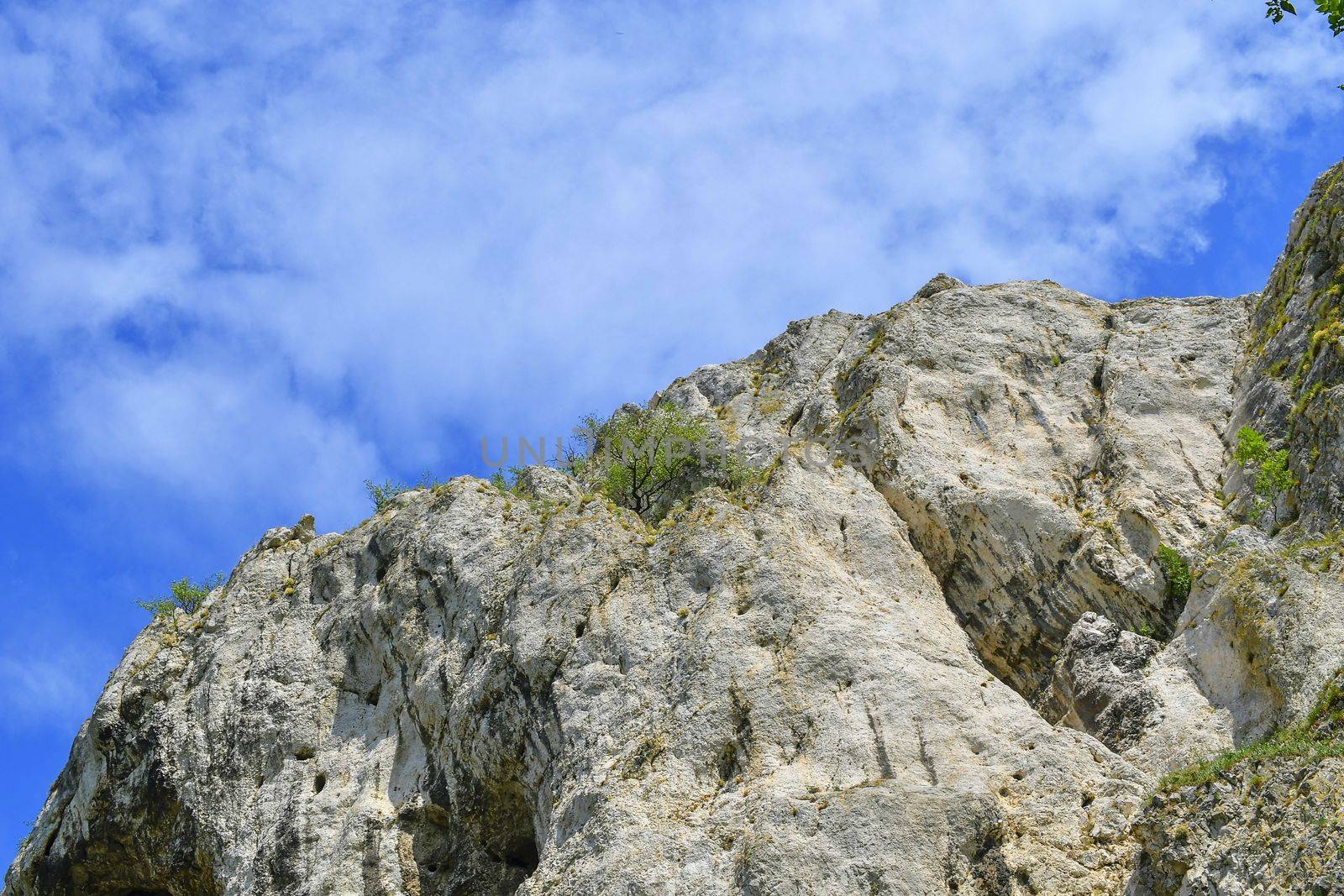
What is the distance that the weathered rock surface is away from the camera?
2170 centimetres

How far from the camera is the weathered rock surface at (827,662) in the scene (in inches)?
854

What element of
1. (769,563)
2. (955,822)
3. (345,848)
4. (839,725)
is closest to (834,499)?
(769,563)

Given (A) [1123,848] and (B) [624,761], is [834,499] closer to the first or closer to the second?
(B) [624,761]

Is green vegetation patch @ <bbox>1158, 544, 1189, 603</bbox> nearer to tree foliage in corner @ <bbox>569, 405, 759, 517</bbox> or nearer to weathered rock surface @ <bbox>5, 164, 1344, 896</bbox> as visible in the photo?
weathered rock surface @ <bbox>5, 164, 1344, 896</bbox>

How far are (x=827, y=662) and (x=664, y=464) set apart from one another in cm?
1607

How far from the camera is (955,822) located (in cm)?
2117

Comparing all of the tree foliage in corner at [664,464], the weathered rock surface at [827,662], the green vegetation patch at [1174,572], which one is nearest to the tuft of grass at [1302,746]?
the weathered rock surface at [827,662]

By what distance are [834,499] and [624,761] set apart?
28.0 ft

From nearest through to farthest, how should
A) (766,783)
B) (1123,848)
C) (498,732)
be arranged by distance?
(1123,848), (766,783), (498,732)

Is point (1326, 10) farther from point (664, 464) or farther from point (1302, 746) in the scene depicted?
point (664, 464)

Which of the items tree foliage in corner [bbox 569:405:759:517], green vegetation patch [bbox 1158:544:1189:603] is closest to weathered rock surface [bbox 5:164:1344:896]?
green vegetation patch [bbox 1158:544:1189:603]

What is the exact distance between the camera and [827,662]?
978 inches

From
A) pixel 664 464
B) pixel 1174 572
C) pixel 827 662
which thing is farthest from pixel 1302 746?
pixel 664 464

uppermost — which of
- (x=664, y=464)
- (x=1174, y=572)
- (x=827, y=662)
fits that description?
(x=664, y=464)
